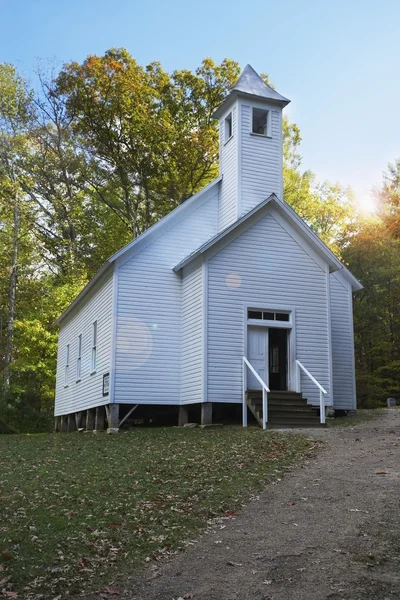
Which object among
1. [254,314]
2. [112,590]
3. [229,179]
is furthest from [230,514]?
[229,179]

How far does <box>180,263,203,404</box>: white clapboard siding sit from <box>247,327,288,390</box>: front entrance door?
1.45 meters

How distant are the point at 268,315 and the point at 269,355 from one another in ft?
6.32

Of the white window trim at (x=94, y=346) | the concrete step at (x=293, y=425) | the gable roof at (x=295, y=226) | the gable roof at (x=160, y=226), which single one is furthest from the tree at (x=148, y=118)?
the concrete step at (x=293, y=425)

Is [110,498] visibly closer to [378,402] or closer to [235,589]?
[235,589]

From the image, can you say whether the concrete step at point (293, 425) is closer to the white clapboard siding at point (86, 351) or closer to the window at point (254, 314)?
the window at point (254, 314)

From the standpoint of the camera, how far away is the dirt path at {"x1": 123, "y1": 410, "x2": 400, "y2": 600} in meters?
5.34

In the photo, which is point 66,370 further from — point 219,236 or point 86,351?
point 219,236

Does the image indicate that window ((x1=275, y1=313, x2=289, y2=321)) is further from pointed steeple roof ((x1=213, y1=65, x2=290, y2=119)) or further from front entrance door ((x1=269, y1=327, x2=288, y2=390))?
pointed steeple roof ((x1=213, y1=65, x2=290, y2=119))

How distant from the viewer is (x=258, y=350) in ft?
59.9

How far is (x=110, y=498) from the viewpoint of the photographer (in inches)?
331

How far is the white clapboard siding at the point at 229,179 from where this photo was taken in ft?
65.4

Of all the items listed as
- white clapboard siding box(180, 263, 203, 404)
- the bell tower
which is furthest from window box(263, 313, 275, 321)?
the bell tower

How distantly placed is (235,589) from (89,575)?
1433mm

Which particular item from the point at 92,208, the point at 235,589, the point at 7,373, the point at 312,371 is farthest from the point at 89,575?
the point at 92,208
